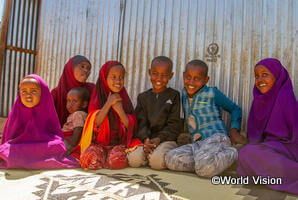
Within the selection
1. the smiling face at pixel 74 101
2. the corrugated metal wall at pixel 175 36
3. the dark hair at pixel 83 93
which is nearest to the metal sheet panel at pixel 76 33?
the corrugated metal wall at pixel 175 36

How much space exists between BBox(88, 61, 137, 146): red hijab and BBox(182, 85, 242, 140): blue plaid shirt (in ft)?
2.13

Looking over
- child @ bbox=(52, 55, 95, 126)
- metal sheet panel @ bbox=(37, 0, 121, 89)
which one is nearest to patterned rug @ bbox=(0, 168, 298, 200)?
child @ bbox=(52, 55, 95, 126)

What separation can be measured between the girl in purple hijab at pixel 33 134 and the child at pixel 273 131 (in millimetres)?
A: 1599

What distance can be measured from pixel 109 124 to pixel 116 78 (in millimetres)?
508

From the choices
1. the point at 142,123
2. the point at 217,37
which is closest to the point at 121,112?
the point at 142,123

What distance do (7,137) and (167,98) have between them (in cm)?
166

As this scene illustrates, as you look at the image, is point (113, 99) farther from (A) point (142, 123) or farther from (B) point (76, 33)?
(B) point (76, 33)

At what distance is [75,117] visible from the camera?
2988mm

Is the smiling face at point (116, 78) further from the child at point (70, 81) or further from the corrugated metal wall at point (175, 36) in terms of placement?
the corrugated metal wall at point (175, 36)

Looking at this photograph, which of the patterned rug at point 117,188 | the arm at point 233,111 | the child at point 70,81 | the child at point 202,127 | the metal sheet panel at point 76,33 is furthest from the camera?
the metal sheet panel at point 76,33

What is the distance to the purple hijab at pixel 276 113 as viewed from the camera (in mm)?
2252

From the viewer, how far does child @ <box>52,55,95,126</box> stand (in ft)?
11.3

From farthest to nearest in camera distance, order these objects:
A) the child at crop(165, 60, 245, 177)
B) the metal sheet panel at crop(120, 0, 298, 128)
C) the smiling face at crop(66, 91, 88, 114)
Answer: the smiling face at crop(66, 91, 88, 114) < the metal sheet panel at crop(120, 0, 298, 128) < the child at crop(165, 60, 245, 177)

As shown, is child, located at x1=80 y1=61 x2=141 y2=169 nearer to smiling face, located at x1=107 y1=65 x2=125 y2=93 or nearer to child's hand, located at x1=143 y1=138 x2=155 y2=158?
smiling face, located at x1=107 y1=65 x2=125 y2=93
